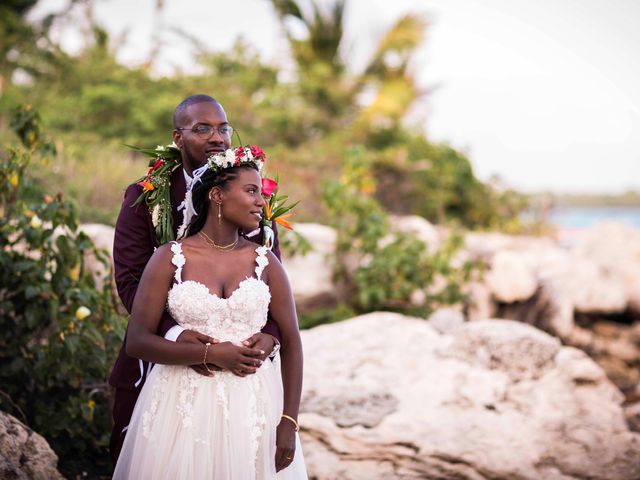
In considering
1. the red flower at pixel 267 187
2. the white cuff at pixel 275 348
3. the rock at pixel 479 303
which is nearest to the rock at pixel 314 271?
the rock at pixel 479 303

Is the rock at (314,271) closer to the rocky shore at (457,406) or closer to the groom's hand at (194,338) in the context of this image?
the rocky shore at (457,406)

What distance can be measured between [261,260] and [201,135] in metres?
0.68

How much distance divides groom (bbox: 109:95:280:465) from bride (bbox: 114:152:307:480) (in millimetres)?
339

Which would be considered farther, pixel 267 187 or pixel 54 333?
pixel 54 333

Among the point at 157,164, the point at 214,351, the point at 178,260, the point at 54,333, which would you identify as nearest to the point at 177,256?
the point at 178,260

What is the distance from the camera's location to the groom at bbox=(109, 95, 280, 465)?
3189 millimetres

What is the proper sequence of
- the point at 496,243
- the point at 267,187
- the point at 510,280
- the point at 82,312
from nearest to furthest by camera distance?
the point at 267,187 < the point at 82,312 < the point at 510,280 < the point at 496,243

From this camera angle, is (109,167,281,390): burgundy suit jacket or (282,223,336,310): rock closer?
(109,167,281,390): burgundy suit jacket

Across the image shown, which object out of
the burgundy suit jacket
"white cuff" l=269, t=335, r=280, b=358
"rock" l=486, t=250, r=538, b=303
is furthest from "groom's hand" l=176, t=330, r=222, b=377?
"rock" l=486, t=250, r=538, b=303

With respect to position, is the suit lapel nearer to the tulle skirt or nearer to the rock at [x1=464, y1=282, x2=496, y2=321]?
the tulle skirt

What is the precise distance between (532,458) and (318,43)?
16639 millimetres

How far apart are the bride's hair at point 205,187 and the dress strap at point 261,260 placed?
0.83 ft

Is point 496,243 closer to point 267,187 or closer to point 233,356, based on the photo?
point 267,187

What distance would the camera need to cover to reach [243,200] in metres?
2.79
